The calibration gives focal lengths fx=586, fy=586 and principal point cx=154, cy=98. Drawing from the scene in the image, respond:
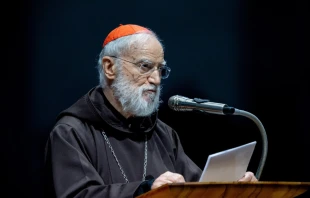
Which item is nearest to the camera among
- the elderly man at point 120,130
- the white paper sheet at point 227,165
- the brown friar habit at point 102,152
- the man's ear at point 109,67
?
the white paper sheet at point 227,165

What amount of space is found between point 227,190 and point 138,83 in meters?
1.14

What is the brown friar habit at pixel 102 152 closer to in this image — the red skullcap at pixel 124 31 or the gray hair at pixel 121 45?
the gray hair at pixel 121 45

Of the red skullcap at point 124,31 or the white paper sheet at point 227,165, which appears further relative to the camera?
the red skullcap at point 124,31

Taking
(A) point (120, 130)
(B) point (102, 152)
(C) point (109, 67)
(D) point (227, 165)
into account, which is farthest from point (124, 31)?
(D) point (227, 165)

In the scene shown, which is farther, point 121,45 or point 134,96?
point 121,45

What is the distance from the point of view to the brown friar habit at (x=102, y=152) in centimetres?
284

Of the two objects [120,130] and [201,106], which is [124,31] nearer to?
[120,130]

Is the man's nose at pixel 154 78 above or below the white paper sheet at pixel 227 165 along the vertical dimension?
above

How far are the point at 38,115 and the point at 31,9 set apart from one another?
0.71 m

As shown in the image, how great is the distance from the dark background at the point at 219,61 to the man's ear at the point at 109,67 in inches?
24.6

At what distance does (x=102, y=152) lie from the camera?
10.3ft

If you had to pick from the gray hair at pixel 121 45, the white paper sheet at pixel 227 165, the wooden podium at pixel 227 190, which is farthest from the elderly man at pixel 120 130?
the wooden podium at pixel 227 190

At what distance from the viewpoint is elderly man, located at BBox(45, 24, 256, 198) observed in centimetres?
296

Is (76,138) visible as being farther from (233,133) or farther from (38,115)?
(233,133)
